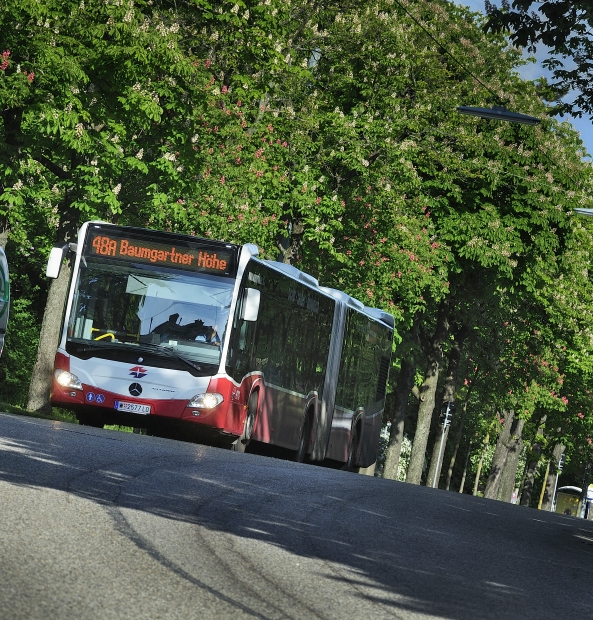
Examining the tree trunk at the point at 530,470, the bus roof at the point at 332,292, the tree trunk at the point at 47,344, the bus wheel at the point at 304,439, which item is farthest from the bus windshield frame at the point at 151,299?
the tree trunk at the point at 530,470

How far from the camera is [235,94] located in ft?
91.7

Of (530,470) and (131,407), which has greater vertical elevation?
(131,407)

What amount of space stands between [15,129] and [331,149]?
36.0 feet

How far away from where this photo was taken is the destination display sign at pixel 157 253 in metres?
20.3

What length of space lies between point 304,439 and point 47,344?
16.8 ft

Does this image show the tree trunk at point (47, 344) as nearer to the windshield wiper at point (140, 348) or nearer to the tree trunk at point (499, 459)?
the windshield wiper at point (140, 348)

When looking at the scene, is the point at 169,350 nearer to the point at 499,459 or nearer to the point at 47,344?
the point at 47,344

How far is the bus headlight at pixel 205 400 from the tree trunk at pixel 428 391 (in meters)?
20.3

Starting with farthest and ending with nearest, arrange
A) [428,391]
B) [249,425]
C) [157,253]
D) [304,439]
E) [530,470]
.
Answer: [530,470], [428,391], [304,439], [249,425], [157,253]

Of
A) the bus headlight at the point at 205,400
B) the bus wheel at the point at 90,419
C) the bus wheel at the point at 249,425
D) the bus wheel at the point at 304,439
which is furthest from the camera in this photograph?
the bus wheel at the point at 304,439

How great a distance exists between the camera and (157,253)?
2036cm

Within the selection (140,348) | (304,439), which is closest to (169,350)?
(140,348)

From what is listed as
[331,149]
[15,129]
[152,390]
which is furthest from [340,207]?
[152,390]

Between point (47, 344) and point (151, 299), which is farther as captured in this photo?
point (47, 344)
